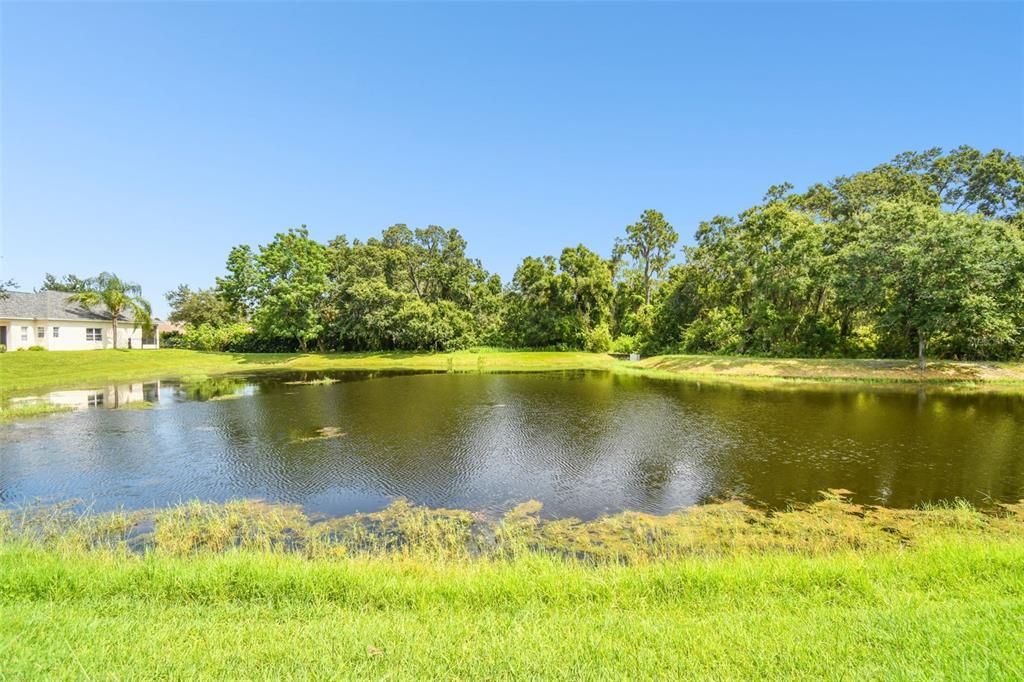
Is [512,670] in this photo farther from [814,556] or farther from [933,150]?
[933,150]

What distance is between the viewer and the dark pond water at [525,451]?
465 inches

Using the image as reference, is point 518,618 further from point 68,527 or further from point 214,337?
point 214,337

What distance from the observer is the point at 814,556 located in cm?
763

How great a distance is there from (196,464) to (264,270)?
48704 mm

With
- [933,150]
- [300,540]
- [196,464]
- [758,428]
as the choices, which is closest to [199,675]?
[300,540]

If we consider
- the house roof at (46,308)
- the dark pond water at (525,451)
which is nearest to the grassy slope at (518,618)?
the dark pond water at (525,451)

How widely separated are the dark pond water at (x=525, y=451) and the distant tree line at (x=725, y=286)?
11.4 metres

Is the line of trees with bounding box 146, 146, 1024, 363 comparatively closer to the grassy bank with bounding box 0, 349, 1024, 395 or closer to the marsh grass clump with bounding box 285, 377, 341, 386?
the grassy bank with bounding box 0, 349, 1024, 395

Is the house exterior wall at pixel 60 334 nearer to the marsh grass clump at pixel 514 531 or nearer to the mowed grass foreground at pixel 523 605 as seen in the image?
the marsh grass clump at pixel 514 531

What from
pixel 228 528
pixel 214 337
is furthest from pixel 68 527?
pixel 214 337

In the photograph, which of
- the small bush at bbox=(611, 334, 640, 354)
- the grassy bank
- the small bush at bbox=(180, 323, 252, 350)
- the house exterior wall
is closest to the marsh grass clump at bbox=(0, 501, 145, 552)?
the grassy bank

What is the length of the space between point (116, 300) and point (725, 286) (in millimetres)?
64915

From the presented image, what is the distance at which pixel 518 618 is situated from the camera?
16.6 ft

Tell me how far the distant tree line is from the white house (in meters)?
10.2
